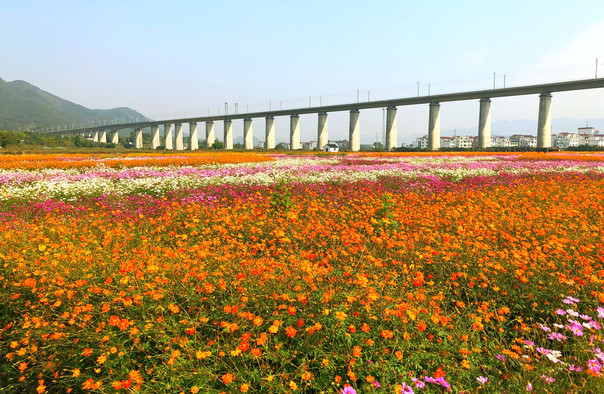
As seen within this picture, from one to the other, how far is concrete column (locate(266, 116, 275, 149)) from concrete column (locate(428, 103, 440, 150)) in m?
35.6

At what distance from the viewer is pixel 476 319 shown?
256cm

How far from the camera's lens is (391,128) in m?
62.7

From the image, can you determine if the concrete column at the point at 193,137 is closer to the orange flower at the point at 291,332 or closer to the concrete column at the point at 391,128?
the concrete column at the point at 391,128

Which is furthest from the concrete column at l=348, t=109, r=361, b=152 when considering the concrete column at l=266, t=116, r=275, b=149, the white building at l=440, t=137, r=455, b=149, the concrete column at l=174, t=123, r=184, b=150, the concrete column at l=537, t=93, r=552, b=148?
the white building at l=440, t=137, r=455, b=149

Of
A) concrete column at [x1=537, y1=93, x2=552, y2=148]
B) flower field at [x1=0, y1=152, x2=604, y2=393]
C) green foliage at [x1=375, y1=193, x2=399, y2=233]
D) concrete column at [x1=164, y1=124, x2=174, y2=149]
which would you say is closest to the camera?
flower field at [x1=0, y1=152, x2=604, y2=393]

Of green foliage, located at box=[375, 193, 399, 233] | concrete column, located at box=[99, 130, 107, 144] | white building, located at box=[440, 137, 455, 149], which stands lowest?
green foliage, located at box=[375, 193, 399, 233]

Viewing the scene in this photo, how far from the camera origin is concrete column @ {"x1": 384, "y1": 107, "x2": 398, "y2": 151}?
62.5 m

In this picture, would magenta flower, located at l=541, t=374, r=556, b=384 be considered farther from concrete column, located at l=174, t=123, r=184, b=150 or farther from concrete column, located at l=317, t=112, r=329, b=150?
concrete column, located at l=174, t=123, r=184, b=150

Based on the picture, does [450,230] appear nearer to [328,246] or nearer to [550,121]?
[328,246]

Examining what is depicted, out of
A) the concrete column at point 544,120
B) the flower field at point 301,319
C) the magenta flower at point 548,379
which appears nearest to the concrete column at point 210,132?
the concrete column at point 544,120

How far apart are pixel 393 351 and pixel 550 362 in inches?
40.3

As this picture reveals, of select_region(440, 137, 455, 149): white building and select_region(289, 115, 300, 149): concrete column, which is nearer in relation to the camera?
select_region(289, 115, 300, 149): concrete column

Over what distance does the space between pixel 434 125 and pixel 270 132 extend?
36542mm

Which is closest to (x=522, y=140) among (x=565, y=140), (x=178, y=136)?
(x=565, y=140)
